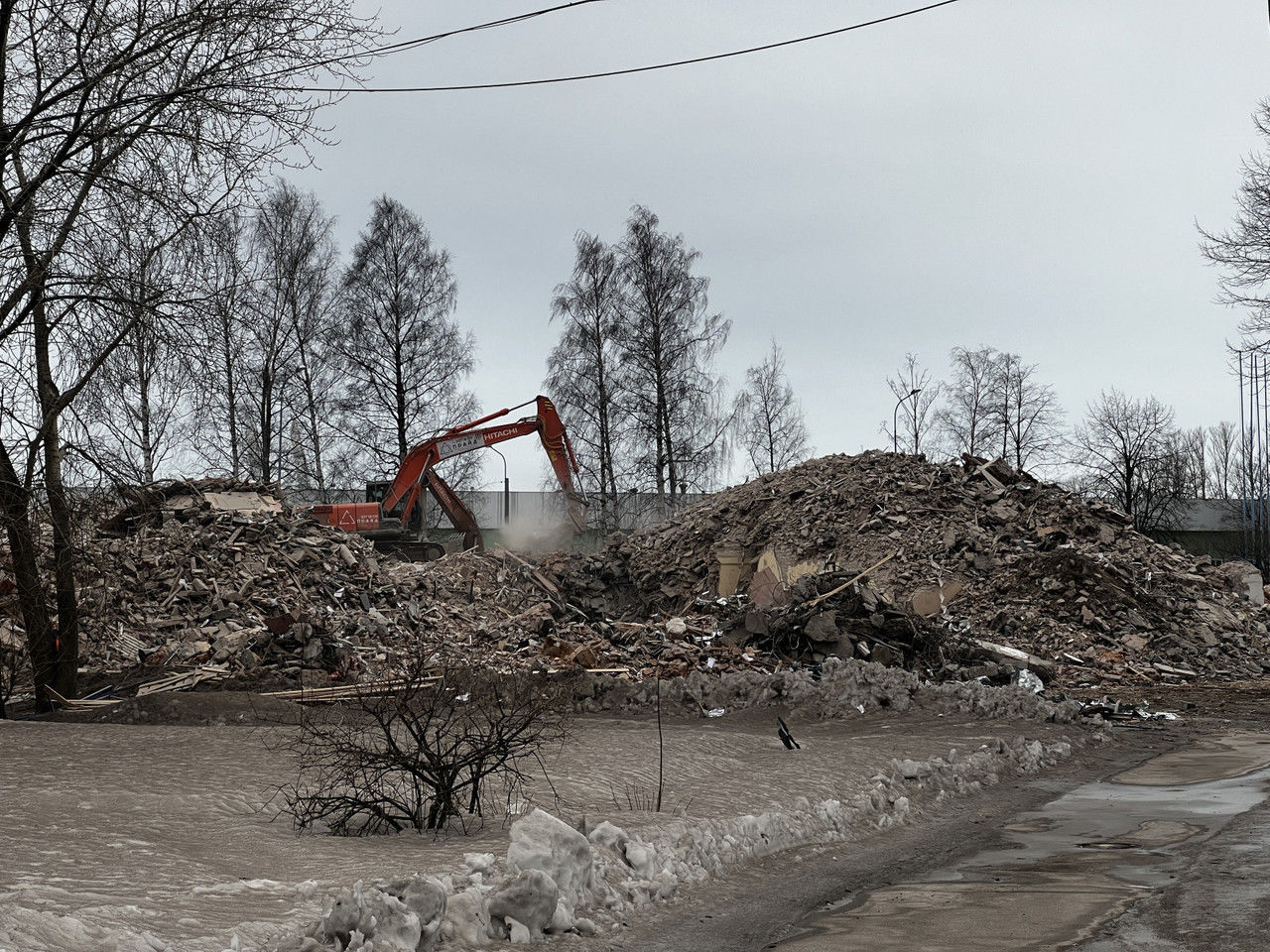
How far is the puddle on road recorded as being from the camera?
5566 millimetres

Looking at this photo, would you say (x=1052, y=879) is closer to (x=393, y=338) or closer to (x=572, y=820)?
(x=572, y=820)

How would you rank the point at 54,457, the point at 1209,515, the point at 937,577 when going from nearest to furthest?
the point at 54,457
the point at 937,577
the point at 1209,515

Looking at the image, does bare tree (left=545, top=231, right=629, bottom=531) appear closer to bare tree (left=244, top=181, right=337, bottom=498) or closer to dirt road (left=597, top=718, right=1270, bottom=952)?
bare tree (left=244, top=181, right=337, bottom=498)

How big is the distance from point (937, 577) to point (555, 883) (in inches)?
767

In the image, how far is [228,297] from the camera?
38.9ft

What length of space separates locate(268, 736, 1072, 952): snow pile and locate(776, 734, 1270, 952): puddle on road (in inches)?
37.4

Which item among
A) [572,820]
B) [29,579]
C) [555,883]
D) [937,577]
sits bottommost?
[572,820]

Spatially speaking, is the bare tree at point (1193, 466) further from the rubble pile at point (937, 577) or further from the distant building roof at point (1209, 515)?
the rubble pile at point (937, 577)

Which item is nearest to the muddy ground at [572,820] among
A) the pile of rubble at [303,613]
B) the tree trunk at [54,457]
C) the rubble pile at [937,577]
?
the tree trunk at [54,457]

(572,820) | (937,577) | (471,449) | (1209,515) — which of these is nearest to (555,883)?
(572,820)

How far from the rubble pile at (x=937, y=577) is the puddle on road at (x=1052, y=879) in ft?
27.1

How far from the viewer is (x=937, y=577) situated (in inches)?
946

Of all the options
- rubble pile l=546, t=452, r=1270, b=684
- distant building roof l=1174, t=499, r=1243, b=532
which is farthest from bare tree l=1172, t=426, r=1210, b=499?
rubble pile l=546, t=452, r=1270, b=684

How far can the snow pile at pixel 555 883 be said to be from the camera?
16.0 feet
